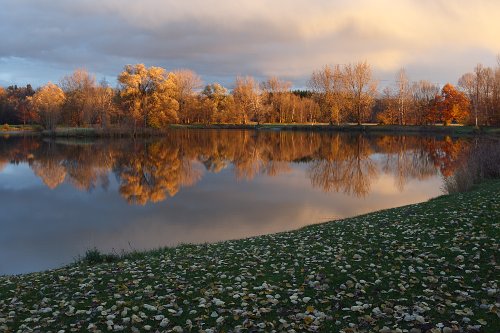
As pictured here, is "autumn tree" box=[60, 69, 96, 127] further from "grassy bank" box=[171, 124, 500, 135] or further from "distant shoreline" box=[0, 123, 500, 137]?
"grassy bank" box=[171, 124, 500, 135]

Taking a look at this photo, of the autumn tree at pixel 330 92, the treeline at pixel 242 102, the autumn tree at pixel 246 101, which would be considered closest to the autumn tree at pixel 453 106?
the treeline at pixel 242 102

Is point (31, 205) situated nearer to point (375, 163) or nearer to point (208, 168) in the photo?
point (208, 168)

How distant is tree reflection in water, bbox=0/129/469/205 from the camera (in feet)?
107

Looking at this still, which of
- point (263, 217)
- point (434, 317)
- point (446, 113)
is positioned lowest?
point (263, 217)

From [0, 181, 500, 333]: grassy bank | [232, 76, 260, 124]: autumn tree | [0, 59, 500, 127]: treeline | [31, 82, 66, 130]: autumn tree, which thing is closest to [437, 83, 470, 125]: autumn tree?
[0, 59, 500, 127]: treeline

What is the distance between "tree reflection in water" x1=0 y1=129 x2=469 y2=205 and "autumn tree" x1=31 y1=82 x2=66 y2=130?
21.2 m

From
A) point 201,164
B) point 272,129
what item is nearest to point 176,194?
point 201,164

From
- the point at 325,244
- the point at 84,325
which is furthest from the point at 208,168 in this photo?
the point at 84,325

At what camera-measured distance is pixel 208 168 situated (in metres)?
42.0

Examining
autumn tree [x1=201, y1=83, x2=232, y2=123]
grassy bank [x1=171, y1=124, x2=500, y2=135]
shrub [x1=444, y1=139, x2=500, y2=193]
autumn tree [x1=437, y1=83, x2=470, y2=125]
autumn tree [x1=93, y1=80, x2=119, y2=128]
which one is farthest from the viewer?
autumn tree [x1=201, y1=83, x2=232, y2=123]

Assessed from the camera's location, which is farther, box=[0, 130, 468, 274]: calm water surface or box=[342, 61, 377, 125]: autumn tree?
box=[342, 61, 377, 125]: autumn tree

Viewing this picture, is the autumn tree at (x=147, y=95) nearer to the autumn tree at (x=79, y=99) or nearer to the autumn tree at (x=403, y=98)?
the autumn tree at (x=79, y=99)

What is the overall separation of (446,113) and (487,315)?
333 ft

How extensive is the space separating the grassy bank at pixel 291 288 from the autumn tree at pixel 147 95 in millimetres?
72564
